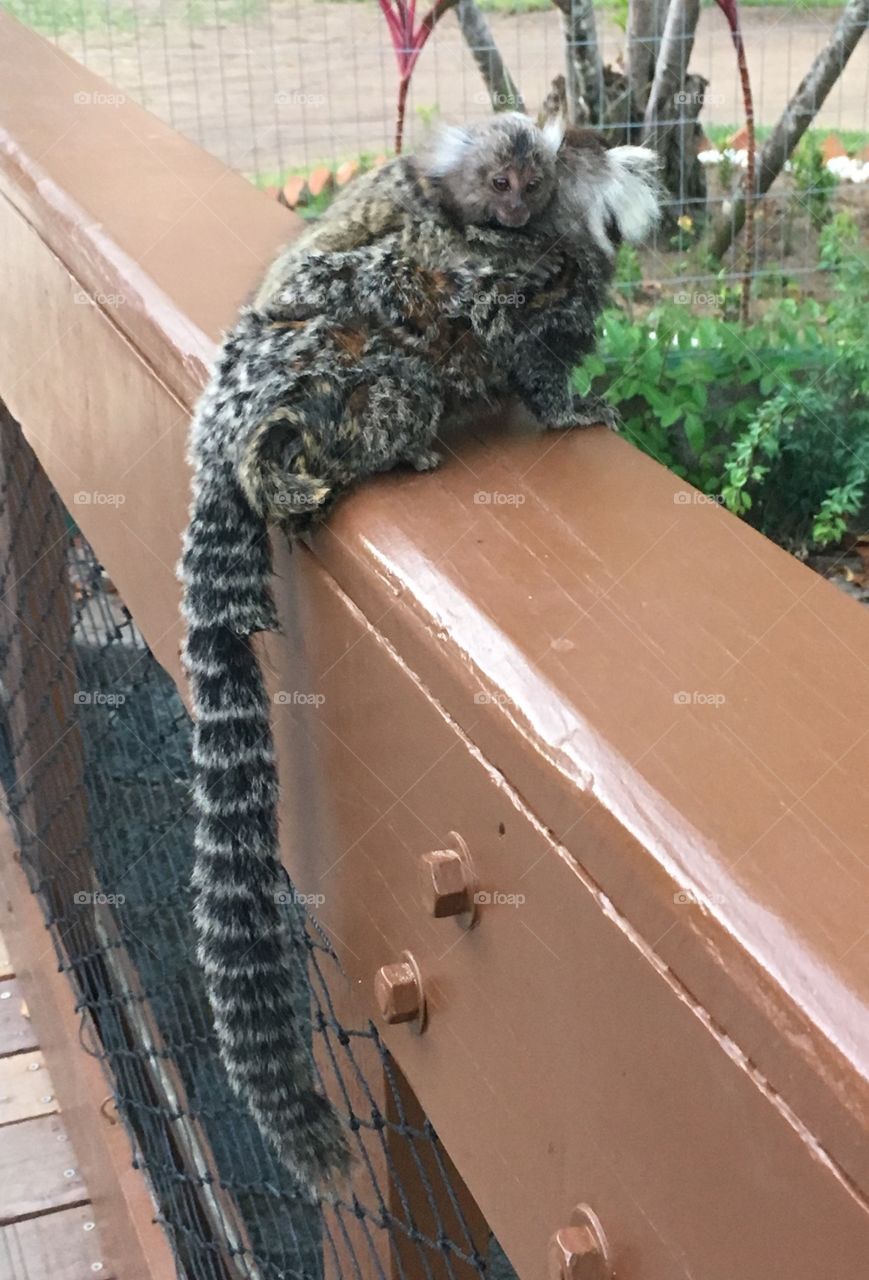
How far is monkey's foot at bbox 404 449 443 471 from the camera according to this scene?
3.17ft

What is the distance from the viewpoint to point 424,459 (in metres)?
0.98

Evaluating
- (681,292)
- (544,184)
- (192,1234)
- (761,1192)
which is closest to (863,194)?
(681,292)

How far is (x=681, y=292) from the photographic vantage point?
4051 millimetres

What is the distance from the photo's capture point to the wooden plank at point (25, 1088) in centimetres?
213

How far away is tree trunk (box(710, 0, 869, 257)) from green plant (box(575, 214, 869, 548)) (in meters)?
0.42

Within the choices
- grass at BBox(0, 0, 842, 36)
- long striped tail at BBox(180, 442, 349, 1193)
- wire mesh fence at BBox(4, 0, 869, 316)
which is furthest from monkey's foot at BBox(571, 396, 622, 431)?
grass at BBox(0, 0, 842, 36)

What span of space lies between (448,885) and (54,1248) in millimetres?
1538

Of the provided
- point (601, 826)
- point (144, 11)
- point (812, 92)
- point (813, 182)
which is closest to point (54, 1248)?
point (601, 826)

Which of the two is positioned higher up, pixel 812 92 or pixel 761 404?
pixel 812 92

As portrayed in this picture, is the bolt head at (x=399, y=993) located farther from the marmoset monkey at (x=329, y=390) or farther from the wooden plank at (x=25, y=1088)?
the wooden plank at (x=25, y=1088)

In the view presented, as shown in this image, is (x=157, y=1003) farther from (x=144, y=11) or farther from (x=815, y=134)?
(x=144, y=11)

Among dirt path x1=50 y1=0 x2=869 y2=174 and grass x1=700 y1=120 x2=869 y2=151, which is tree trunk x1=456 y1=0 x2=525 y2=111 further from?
dirt path x1=50 y1=0 x2=869 y2=174

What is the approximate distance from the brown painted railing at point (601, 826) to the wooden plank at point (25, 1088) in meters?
1.37

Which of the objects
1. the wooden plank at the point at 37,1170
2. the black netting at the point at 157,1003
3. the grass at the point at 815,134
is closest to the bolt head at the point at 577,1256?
the black netting at the point at 157,1003
